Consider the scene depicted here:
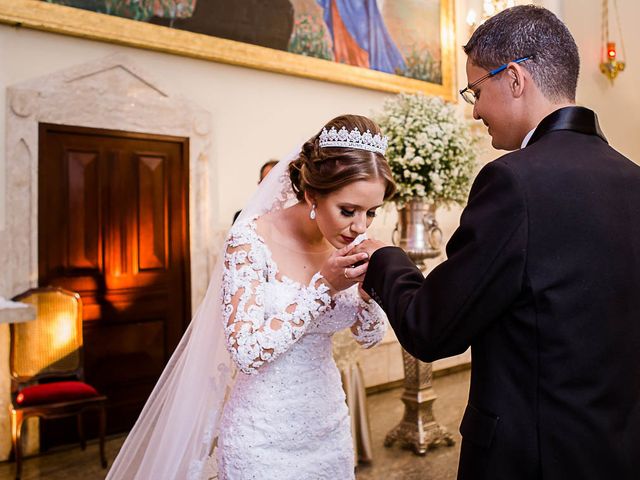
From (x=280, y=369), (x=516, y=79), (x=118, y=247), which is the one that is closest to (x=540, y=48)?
(x=516, y=79)

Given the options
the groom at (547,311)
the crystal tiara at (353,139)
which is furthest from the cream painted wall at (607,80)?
the groom at (547,311)

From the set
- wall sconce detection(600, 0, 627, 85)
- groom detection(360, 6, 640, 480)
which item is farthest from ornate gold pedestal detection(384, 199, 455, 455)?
wall sconce detection(600, 0, 627, 85)

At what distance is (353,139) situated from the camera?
2270 millimetres

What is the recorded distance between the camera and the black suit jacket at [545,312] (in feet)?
4.78

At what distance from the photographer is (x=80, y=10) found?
5.17 metres

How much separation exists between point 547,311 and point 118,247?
15.5 feet

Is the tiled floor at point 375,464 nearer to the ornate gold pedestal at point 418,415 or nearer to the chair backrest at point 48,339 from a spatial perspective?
the ornate gold pedestal at point 418,415

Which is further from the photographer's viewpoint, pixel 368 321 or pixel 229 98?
pixel 229 98

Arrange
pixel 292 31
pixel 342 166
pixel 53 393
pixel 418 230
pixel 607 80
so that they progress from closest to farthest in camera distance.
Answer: pixel 342 166 → pixel 53 393 → pixel 418 230 → pixel 292 31 → pixel 607 80

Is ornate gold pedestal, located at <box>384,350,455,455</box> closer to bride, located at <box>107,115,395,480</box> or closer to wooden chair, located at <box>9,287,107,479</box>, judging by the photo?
wooden chair, located at <box>9,287,107,479</box>

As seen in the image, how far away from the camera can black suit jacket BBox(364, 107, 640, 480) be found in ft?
4.78

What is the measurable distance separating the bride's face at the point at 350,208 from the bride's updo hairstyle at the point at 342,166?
24 millimetres

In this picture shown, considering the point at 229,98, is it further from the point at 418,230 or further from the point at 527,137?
the point at 527,137

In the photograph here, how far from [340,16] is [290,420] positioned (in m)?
5.81
